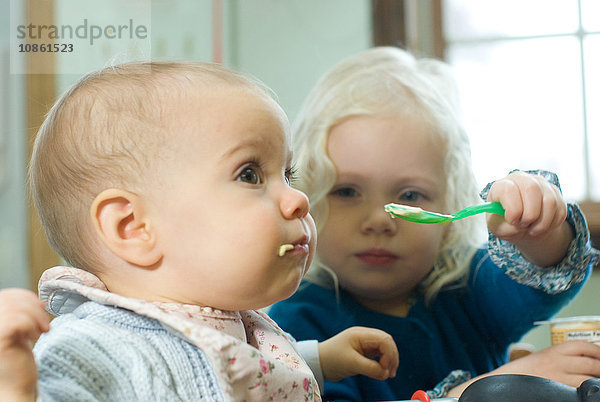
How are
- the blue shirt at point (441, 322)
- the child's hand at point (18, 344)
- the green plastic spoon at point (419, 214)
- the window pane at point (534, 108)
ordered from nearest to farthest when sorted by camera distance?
the child's hand at point (18, 344), the green plastic spoon at point (419, 214), the blue shirt at point (441, 322), the window pane at point (534, 108)

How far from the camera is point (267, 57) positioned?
1.54 meters

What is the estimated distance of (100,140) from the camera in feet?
1.97

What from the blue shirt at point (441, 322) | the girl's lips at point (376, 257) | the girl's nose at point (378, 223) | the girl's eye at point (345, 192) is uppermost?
the girl's eye at point (345, 192)

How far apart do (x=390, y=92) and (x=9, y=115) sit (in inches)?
22.8

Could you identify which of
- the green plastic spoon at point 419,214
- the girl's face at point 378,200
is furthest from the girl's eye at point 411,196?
the green plastic spoon at point 419,214

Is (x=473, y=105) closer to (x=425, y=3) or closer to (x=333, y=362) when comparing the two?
(x=425, y=3)

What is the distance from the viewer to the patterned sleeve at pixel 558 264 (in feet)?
2.78

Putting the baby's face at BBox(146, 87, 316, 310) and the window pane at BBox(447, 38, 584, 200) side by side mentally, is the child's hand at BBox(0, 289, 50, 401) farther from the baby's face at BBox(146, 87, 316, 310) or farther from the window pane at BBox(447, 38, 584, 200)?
the window pane at BBox(447, 38, 584, 200)

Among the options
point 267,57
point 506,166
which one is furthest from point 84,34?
point 506,166

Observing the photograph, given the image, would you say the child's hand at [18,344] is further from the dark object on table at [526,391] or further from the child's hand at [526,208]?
the child's hand at [526,208]

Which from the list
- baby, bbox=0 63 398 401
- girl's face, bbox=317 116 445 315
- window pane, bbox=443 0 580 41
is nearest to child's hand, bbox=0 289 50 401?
baby, bbox=0 63 398 401

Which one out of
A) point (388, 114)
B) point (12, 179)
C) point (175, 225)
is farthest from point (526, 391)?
point (12, 179)

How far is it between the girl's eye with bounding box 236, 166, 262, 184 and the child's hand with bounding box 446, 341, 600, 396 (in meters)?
0.36

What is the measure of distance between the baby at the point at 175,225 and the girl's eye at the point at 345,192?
0.36 metres
